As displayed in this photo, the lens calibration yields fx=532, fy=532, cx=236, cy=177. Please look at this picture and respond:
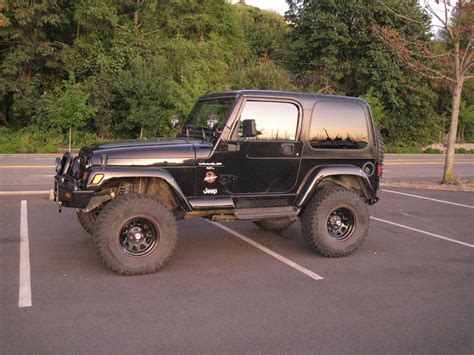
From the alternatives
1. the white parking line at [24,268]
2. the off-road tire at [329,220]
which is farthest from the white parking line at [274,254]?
the white parking line at [24,268]

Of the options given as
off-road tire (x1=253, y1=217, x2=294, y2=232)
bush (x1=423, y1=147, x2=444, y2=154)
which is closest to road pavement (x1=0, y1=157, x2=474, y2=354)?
off-road tire (x1=253, y1=217, x2=294, y2=232)

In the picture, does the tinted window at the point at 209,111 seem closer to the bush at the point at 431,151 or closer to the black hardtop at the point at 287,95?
the black hardtop at the point at 287,95

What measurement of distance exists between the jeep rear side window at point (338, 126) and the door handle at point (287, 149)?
302mm

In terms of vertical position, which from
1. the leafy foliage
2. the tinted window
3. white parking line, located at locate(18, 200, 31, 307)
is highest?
the leafy foliage

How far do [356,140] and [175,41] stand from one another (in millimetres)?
30418

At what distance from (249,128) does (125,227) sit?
182 centimetres

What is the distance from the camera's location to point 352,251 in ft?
23.1

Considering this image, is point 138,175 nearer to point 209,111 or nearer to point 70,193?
point 70,193

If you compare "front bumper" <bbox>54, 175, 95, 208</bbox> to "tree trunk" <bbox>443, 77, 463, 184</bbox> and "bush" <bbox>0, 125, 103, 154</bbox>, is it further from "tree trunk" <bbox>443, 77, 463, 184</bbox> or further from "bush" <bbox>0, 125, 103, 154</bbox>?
"bush" <bbox>0, 125, 103, 154</bbox>

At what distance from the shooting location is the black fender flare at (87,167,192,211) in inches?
227

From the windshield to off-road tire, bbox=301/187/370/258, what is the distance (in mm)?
1608

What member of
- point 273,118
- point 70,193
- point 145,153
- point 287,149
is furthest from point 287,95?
point 70,193

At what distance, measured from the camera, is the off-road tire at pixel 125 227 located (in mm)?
5770

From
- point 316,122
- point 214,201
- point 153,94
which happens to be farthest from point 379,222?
point 153,94
